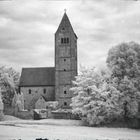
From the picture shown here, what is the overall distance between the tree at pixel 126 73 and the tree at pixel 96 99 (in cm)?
A: 140

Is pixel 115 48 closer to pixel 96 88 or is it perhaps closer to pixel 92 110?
pixel 96 88

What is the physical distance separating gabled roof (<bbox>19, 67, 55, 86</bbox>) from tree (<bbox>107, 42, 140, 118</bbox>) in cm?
2839

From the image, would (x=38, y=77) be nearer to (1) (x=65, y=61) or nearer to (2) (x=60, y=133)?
(1) (x=65, y=61)

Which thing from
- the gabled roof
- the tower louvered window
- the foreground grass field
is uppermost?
the tower louvered window

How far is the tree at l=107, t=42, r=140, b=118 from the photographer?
47.1 metres

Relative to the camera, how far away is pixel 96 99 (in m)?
49.4

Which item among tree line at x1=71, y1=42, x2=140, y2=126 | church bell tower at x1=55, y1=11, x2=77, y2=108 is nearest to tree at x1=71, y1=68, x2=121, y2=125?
tree line at x1=71, y1=42, x2=140, y2=126

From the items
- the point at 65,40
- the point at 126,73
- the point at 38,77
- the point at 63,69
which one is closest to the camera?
the point at 126,73

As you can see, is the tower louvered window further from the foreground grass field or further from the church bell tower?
the foreground grass field

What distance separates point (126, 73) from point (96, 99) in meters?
6.71

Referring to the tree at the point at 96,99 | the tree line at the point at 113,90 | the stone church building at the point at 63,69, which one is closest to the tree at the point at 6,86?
the stone church building at the point at 63,69

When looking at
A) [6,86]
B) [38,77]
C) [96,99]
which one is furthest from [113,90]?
[6,86]

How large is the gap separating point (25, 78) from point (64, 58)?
12.9 metres

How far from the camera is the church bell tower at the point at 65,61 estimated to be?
236 ft
